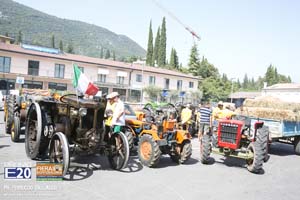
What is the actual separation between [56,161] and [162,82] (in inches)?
1676

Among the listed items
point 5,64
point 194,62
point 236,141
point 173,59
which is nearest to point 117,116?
point 236,141

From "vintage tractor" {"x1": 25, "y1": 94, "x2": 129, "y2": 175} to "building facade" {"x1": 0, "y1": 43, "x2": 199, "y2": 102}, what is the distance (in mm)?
20676

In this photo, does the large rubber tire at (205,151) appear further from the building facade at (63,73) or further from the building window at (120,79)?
the building window at (120,79)

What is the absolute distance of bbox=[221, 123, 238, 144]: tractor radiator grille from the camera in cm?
834

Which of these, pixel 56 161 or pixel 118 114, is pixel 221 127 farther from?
pixel 56 161

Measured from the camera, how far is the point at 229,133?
332 inches

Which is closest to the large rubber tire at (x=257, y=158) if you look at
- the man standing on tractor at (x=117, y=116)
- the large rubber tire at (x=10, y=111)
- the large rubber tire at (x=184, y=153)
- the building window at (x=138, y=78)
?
the large rubber tire at (x=184, y=153)

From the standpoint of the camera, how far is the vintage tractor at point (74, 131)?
6.25 m

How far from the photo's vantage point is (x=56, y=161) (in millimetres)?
6125

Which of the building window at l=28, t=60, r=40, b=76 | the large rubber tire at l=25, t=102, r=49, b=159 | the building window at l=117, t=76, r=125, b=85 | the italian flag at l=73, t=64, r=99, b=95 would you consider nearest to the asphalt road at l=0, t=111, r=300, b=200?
the large rubber tire at l=25, t=102, r=49, b=159

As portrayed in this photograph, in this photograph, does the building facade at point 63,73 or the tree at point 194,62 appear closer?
the building facade at point 63,73

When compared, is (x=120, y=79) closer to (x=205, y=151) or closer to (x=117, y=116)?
(x=205, y=151)

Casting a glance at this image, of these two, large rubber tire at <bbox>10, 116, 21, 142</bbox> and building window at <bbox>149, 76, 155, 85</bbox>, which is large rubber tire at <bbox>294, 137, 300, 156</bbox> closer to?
large rubber tire at <bbox>10, 116, 21, 142</bbox>

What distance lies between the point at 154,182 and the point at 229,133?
327 centimetres
